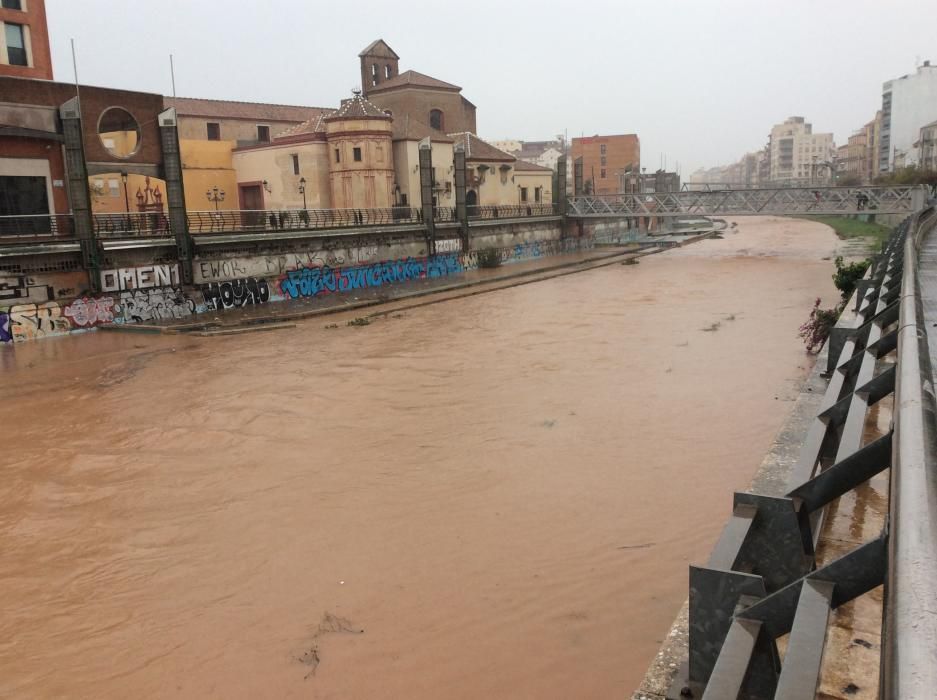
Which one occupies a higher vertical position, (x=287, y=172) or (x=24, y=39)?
(x=24, y=39)

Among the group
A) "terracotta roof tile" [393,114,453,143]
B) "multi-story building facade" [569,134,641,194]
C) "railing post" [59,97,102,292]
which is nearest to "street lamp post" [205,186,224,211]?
"terracotta roof tile" [393,114,453,143]

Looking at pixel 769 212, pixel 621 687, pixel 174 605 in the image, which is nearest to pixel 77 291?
pixel 174 605

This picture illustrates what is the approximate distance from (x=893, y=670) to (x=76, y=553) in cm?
953

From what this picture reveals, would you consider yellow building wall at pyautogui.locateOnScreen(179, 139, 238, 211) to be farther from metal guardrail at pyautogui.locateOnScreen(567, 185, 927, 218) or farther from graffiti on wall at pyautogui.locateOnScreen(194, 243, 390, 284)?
metal guardrail at pyautogui.locateOnScreen(567, 185, 927, 218)

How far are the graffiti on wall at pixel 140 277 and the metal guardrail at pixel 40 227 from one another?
1.87 metres

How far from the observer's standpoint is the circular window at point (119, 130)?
95.2 ft

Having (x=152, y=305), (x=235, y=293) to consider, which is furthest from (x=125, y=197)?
(x=152, y=305)

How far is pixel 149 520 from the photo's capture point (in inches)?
388

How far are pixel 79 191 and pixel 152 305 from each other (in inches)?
178

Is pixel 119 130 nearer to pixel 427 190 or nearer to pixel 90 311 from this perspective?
pixel 90 311

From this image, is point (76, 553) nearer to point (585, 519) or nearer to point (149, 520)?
point (149, 520)

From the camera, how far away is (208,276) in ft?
97.3

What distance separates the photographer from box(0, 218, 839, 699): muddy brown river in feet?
21.6

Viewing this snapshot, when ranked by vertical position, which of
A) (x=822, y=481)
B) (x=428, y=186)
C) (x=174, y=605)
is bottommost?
(x=174, y=605)
